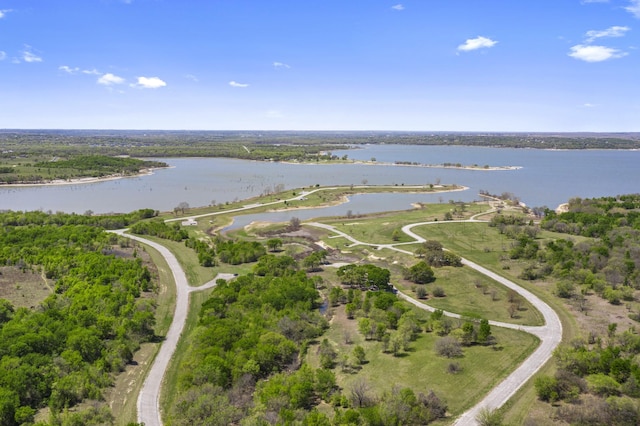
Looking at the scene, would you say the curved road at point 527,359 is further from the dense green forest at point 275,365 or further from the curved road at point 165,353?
the curved road at point 165,353

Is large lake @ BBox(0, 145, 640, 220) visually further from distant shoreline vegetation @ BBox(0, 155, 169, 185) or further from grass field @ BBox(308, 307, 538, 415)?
grass field @ BBox(308, 307, 538, 415)

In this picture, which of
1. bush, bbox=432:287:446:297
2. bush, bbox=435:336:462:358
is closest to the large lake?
bush, bbox=432:287:446:297

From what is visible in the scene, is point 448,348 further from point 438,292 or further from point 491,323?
point 438,292

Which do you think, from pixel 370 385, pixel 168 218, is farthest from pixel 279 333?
pixel 168 218

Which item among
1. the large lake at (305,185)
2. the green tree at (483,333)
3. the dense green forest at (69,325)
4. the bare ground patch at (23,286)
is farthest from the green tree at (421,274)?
the large lake at (305,185)

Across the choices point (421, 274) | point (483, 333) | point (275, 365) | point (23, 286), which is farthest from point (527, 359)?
point (23, 286)

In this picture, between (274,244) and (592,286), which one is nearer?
(592,286)

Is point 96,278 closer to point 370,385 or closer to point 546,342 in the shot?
point 370,385
